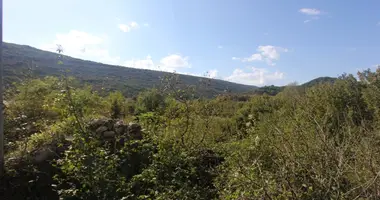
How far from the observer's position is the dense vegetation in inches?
101

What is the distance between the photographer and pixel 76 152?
11.0 feet

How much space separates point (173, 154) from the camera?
4043 millimetres

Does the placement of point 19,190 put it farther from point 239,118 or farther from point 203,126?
point 239,118

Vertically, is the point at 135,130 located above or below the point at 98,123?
below

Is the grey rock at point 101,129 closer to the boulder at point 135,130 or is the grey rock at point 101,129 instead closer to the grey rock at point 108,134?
the grey rock at point 108,134

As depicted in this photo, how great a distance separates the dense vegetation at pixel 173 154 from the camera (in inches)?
101

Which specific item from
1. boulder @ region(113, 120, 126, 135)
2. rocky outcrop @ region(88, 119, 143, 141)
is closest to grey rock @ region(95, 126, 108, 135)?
rocky outcrop @ region(88, 119, 143, 141)

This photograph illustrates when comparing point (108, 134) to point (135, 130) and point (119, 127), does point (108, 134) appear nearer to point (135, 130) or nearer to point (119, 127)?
point (119, 127)

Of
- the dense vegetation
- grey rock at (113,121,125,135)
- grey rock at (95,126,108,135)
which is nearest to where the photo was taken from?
the dense vegetation

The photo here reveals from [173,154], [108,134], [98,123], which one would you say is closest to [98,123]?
[98,123]

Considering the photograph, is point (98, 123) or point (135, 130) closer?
point (98, 123)

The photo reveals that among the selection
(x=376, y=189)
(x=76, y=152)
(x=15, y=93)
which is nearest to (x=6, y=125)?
(x=15, y=93)

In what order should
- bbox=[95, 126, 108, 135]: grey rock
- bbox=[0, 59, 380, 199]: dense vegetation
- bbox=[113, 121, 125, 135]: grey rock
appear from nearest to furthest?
bbox=[0, 59, 380, 199]: dense vegetation, bbox=[95, 126, 108, 135]: grey rock, bbox=[113, 121, 125, 135]: grey rock

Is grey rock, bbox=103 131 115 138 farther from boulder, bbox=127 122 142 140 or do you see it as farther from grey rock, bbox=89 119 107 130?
boulder, bbox=127 122 142 140
